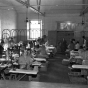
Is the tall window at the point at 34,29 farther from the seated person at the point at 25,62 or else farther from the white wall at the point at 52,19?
the seated person at the point at 25,62

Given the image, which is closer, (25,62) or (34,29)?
(25,62)

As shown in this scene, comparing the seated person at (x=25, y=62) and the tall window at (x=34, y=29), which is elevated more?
the tall window at (x=34, y=29)

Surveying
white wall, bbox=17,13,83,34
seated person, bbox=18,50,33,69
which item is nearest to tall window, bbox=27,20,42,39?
white wall, bbox=17,13,83,34

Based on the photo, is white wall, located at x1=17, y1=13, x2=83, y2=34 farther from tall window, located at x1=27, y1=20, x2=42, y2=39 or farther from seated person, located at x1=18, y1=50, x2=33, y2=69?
seated person, located at x1=18, y1=50, x2=33, y2=69

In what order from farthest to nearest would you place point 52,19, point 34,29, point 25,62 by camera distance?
point 34,29, point 52,19, point 25,62

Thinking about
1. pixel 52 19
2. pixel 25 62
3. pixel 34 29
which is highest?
pixel 52 19

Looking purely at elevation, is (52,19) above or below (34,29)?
above

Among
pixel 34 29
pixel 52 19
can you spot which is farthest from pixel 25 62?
pixel 34 29

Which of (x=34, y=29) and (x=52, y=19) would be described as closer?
(x=52, y=19)

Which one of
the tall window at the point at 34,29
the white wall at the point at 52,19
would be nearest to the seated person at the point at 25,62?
the white wall at the point at 52,19

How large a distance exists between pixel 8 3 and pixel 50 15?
5033 mm

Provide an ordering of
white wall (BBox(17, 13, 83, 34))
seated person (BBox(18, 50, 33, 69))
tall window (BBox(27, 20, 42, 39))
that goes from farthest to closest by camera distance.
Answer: tall window (BBox(27, 20, 42, 39))
white wall (BBox(17, 13, 83, 34))
seated person (BBox(18, 50, 33, 69))

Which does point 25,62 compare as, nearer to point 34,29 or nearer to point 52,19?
point 52,19

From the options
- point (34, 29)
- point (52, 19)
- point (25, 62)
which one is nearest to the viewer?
point (25, 62)
